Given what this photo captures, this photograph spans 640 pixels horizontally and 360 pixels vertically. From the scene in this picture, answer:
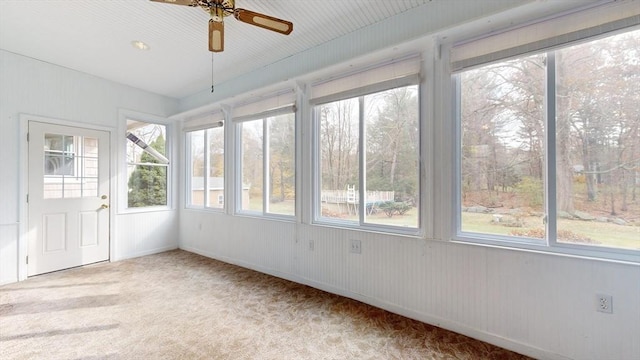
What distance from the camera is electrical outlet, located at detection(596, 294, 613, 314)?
5.76 feet

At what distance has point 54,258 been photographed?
3.72 m

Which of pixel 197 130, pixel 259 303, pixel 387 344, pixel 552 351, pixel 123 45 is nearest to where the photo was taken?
pixel 552 351

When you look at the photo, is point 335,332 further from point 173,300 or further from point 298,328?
point 173,300

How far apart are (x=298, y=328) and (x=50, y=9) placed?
141 inches

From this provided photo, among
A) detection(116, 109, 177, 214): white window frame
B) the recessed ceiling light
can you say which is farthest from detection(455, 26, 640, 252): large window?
detection(116, 109, 177, 214): white window frame

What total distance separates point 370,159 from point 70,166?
4.13 meters

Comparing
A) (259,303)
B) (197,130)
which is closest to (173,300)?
(259,303)

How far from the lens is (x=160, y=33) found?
9.51ft

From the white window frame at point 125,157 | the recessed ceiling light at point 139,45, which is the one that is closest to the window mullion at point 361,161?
the recessed ceiling light at point 139,45

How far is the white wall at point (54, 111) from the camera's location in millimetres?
3320

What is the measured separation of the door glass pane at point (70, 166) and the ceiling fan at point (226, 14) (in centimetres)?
316

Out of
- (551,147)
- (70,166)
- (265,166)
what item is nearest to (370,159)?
(551,147)

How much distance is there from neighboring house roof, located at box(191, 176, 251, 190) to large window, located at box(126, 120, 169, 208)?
1.81ft

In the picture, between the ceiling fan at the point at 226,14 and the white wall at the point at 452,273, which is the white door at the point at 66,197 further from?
the ceiling fan at the point at 226,14
